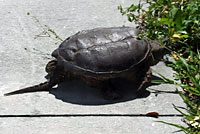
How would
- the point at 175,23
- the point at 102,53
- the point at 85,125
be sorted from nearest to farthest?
the point at 85,125, the point at 102,53, the point at 175,23

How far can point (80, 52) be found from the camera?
10.6 feet

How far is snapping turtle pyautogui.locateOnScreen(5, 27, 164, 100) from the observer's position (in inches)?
127

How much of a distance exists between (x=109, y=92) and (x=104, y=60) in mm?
303

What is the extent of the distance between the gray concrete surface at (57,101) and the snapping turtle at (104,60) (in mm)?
119

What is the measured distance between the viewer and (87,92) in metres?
3.46

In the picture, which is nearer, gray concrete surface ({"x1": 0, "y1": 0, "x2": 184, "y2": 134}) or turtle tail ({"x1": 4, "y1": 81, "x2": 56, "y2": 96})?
gray concrete surface ({"x1": 0, "y1": 0, "x2": 184, "y2": 134})

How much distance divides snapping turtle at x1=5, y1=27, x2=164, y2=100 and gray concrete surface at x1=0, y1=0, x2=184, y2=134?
0.12 metres

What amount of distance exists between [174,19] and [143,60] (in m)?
0.73

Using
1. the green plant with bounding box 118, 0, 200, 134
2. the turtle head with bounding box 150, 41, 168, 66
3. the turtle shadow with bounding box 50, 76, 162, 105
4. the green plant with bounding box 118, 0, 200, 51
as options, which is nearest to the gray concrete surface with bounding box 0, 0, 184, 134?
the turtle shadow with bounding box 50, 76, 162, 105

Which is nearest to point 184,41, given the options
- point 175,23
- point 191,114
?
point 175,23

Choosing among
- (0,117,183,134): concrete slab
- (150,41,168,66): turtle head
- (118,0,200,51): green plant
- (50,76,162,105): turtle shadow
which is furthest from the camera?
(118,0,200,51): green plant

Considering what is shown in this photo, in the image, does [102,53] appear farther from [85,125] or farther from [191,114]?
[191,114]

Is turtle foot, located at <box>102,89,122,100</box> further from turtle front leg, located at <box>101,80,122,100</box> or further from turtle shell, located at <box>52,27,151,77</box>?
turtle shell, located at <box>52,27,151,77</box>

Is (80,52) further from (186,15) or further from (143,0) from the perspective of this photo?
(143,0)
